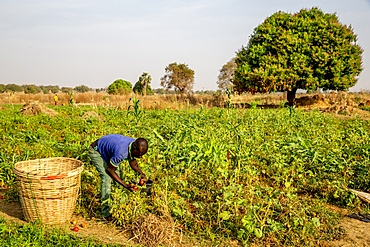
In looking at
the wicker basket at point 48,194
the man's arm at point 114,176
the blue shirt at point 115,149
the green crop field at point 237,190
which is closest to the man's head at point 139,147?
the blue shirt at point 115,149

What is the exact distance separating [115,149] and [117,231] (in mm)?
989

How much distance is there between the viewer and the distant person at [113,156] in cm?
421

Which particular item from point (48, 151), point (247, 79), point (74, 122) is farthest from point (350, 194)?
point (247, 79)

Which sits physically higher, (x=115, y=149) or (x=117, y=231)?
(x=115, y=149)

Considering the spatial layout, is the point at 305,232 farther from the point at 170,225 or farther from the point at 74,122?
the point at 74,122

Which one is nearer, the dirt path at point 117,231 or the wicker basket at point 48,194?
the dirt path at point 117,231

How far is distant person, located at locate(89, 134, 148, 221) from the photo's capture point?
4207 mm

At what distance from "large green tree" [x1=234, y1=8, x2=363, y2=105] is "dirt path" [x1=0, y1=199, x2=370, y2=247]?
16.9 meters

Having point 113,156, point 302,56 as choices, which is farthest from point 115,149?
point 302,56

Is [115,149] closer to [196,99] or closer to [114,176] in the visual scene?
[114,176]

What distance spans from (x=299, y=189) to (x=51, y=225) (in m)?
3.46

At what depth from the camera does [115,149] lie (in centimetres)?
430

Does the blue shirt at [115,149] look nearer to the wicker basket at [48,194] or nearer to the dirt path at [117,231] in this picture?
the wicker basket at [48,194]

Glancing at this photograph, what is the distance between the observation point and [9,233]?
13.1 feet
